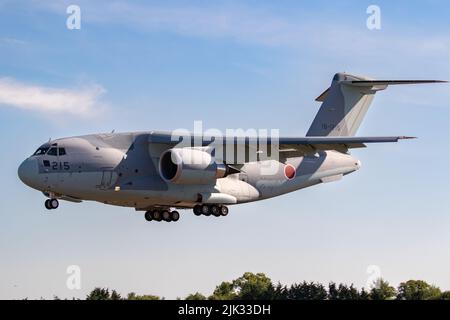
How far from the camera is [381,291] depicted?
27.3 m

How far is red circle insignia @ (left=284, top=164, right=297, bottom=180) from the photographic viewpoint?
3405 cm

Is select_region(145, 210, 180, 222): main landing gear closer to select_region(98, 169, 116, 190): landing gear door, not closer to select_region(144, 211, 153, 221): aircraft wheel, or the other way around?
select_region(144, 211, 153, 221): aircraft wheel

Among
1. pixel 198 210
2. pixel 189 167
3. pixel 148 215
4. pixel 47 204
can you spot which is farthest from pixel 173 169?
pixel 47 204

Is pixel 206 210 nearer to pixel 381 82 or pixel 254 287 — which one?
pixel 254 287

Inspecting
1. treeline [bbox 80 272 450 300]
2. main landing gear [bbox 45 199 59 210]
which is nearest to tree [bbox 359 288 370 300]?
treeline [bbox 80 272 450 300]

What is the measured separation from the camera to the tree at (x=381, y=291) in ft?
88.8

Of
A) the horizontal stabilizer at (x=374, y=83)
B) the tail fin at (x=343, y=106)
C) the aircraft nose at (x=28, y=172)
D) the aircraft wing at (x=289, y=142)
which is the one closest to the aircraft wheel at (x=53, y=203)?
the aircraft nose at (x=28, y=172)

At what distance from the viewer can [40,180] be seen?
30.3m

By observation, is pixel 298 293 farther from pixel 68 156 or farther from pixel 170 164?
pixel 68 156

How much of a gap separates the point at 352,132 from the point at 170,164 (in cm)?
808

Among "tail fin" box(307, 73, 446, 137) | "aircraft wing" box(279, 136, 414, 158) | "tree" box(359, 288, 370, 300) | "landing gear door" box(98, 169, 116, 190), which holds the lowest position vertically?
"tree" box(359, 288, 370, 300)

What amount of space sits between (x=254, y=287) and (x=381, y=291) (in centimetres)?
330

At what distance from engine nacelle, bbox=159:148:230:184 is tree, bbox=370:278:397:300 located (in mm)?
6400
